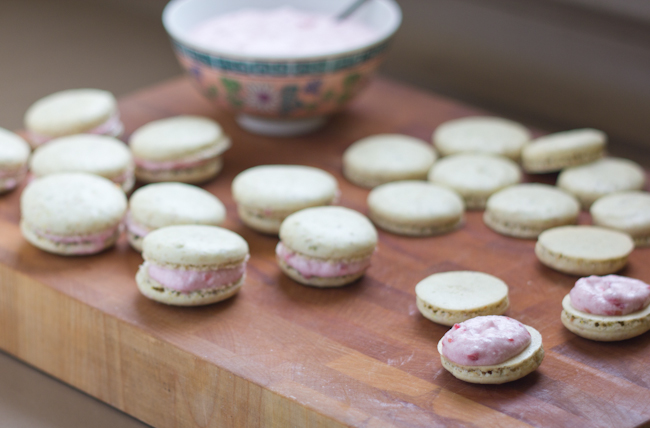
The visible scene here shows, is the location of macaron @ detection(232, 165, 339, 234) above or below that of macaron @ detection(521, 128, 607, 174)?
below

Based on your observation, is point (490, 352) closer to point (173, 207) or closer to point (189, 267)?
point (189, 267)

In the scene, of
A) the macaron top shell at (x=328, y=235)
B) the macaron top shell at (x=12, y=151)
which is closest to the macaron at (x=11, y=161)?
the macaron top shell at (x=12, y=151)

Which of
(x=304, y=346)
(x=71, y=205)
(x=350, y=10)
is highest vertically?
(x=350, y=10)

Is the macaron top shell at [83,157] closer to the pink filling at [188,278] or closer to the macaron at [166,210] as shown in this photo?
the macaron at [166,210]

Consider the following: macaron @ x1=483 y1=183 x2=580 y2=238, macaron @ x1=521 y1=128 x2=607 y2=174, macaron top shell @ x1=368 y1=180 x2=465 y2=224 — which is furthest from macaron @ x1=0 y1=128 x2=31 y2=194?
macaron @ x1=521 y1=128 x2=607 y2=174

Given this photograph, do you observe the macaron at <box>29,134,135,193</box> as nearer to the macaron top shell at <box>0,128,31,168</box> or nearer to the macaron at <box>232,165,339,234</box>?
the macaron top shell at <box>0,128,31,168</box>

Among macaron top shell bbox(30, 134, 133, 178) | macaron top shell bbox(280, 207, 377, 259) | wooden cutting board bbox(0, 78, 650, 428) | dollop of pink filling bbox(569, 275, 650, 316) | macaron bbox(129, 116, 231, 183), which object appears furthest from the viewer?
macaron bbox(129, 116, 231, 183)

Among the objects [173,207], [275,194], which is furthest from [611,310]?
[173,207]

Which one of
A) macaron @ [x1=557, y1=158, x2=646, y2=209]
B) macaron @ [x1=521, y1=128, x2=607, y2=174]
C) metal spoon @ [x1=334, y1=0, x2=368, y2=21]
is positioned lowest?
macaron @ [x1=557, y1=158, x2=646, y2=209]
